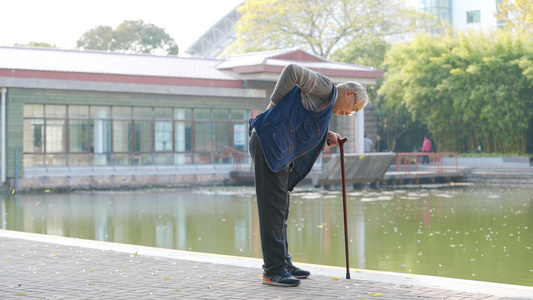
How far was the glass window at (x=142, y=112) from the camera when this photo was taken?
27.6 m

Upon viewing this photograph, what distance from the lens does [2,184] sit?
79.4 feet

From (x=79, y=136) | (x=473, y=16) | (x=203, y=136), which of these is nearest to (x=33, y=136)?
(x=79, y=136)

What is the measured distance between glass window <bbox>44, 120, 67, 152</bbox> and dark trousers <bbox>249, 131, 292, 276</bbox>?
21.1 metres

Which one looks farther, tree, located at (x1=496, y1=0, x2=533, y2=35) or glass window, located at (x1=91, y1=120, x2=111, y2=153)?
tree, located at (x1=496, y1=0, x2=533, y2=35)

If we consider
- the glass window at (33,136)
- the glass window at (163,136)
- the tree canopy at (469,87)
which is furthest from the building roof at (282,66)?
the glass window at (33,136)

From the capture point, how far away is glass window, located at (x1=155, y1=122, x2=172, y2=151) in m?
28.1

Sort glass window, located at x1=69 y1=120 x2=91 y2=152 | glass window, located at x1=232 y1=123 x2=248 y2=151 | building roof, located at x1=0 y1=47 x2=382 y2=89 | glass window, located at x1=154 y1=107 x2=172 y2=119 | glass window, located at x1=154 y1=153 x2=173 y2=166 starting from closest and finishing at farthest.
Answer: building roof, located at x1=0 y1=47 x2=382 y2=89 → glass window, located at x1=69 y1=120 x2=91 y2=152 → glass window, located at x1=154 y1=153 x2=173 y2=166 → glass window, located at x1=154 y1=107 x2=172 y2=119 → glass window, located at x1=232 y1=123 x2=248 y2=151

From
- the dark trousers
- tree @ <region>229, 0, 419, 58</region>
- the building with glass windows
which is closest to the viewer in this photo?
the dark trousers

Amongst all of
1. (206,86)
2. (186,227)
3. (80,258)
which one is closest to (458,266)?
(80,258)

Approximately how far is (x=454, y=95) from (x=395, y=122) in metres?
6.30

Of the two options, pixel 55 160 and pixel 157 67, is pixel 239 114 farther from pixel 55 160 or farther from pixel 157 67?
pixel 55 160

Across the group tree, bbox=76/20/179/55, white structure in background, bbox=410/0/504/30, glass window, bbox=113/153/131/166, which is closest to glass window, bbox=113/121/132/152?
glass window, bbox=113/153/131/166

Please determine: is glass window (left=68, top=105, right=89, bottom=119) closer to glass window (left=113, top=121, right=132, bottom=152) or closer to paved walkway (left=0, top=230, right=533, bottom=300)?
glass window (left=113, top=121, right=132, bottom=152)

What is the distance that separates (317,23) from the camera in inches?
1651
